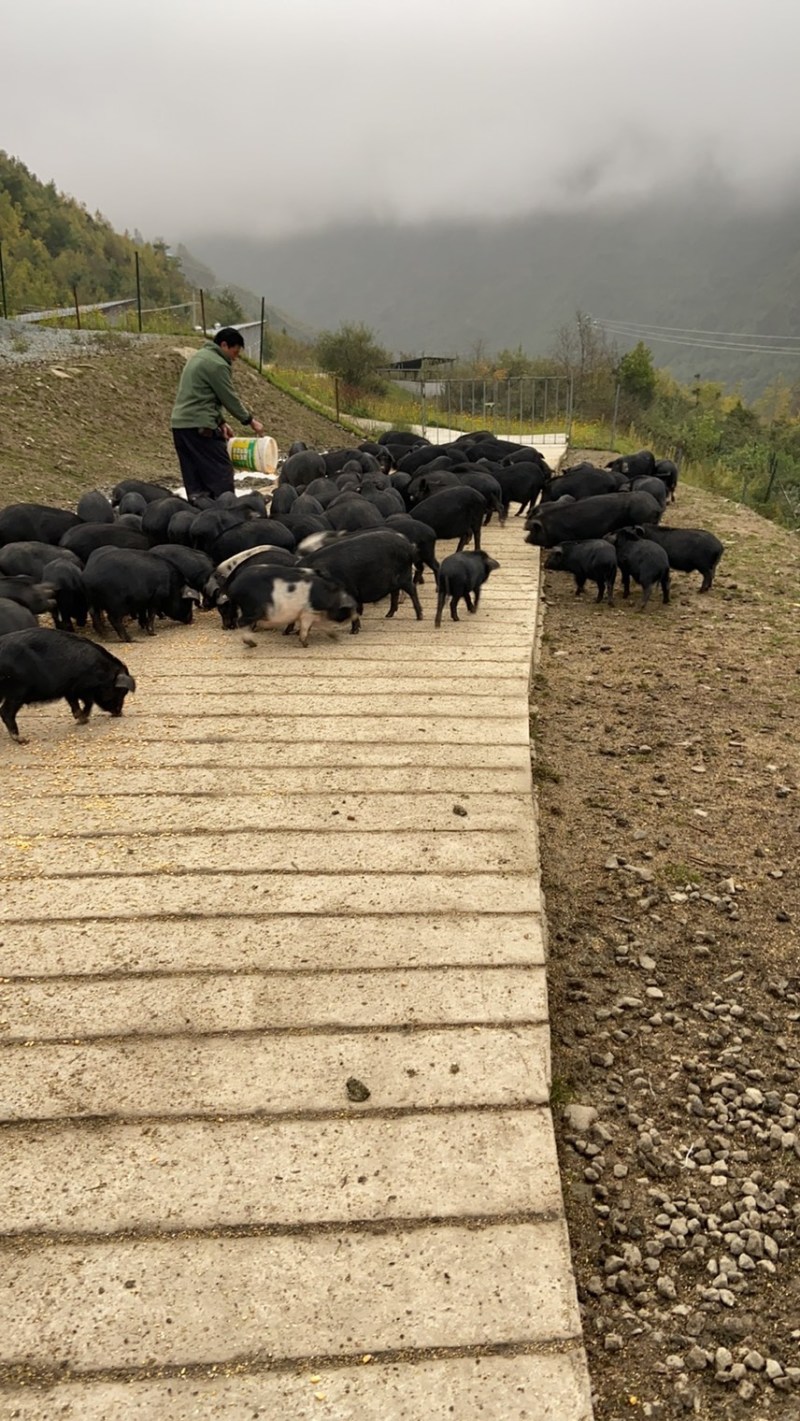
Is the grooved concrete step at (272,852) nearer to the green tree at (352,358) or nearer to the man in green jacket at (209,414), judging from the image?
the man in green jacket at (209,414)

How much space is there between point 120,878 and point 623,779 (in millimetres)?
2810

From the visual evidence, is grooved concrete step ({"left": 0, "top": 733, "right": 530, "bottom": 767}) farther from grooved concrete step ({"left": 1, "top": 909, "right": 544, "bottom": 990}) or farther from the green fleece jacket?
the green fleece jacket

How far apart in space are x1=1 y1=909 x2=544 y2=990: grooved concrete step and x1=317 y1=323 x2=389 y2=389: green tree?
3308 centimetres

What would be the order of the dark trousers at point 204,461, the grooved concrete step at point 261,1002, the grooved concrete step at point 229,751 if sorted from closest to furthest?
the grooved concrete step at point 261,1002
the grooved concrete step at point 229,751
the dark trousers at point 204,461

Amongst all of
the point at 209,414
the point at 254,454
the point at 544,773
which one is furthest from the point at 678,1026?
the point at 254,454

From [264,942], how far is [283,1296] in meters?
1.27

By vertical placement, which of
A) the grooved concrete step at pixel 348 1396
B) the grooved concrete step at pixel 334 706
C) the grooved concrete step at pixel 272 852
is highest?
the grooved concrete step at pixel 334 706

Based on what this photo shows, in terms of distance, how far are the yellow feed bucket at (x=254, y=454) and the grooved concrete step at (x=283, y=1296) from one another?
994 cm

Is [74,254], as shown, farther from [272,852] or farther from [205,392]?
[272,852]

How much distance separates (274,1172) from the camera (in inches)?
99.4

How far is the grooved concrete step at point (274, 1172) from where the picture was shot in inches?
95.0

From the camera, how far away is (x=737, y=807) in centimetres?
495

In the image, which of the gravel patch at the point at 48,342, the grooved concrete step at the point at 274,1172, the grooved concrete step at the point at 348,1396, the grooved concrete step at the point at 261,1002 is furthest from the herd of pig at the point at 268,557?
the gravel patch at the point at 48,342

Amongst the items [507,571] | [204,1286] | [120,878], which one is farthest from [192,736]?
[507,571]
